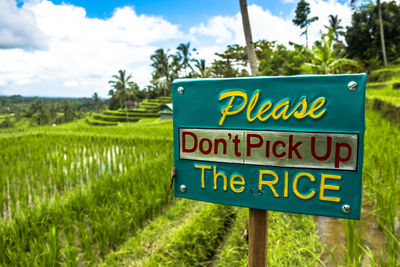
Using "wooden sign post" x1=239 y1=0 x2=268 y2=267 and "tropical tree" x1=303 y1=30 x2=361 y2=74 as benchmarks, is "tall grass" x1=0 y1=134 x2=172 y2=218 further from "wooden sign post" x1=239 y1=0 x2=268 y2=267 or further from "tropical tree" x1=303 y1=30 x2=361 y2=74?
Result: "tropical tree" x1=303 y1=30 x2=361 y2=74

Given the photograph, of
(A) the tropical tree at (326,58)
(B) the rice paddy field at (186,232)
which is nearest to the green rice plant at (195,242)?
(B) the rice paddy field at (186,232)

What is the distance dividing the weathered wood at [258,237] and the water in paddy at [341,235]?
0.83 meters

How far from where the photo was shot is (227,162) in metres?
0.93

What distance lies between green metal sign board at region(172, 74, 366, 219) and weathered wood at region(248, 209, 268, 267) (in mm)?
107

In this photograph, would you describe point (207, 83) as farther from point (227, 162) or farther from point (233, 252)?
point (233, 252)

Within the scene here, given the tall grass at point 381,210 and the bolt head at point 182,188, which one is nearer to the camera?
the bolt head at point 182,188

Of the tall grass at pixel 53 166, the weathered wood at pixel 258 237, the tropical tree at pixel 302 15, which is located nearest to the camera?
the weathered wood at pixel 258 237

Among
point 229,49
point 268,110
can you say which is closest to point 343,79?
point 268,110

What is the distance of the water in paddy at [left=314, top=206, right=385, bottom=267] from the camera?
5.49 ft

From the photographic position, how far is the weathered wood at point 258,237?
99cm

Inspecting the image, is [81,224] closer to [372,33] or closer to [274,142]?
[274,142]

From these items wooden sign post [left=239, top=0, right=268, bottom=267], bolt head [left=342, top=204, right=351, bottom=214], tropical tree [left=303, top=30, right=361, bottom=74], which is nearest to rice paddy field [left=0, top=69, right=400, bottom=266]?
wooden sign post [left=239, top=0, right=268, bottom=267]

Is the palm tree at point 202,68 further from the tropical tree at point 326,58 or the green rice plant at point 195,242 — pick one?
the green rice plant at point 195,242

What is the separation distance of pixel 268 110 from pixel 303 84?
133mm
